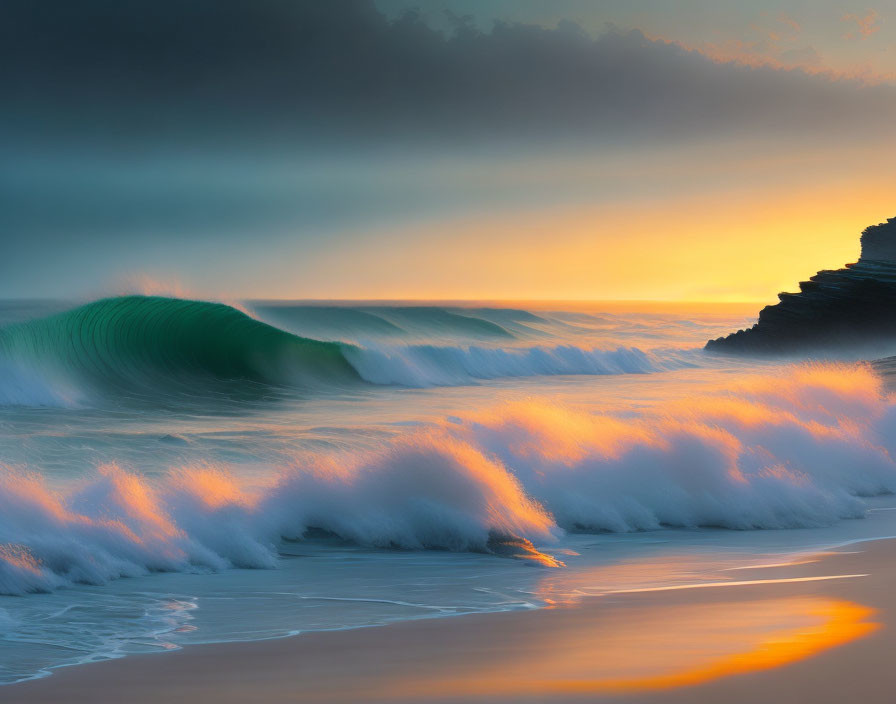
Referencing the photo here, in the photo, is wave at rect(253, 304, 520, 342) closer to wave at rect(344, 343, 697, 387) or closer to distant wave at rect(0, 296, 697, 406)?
wave at rect(344, 343, 697, 387)

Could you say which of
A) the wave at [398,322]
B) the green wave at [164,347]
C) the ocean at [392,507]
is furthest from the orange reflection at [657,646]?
the wave at [398,322]

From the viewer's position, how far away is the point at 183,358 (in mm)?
21047

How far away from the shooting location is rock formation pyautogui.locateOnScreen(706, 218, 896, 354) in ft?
118

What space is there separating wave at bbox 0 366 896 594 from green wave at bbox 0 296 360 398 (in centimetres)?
1090

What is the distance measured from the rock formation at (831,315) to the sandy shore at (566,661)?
32436mm

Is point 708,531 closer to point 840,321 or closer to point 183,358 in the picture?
point 183,358

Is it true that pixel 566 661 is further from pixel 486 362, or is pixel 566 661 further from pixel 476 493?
pixel 486 362

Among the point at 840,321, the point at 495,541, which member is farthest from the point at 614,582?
the point at 840,321

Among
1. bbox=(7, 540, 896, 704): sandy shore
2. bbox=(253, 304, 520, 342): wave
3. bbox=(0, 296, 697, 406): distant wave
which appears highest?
bbox=(253, 304, 520, 342): wave

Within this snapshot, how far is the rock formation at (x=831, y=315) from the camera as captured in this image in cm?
3584

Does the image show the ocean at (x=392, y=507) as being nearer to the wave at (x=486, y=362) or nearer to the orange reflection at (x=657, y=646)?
the orange reflection at (x=657, y=646)

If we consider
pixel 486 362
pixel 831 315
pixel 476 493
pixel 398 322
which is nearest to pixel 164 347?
pixel 486 362

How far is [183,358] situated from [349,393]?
3.62 m

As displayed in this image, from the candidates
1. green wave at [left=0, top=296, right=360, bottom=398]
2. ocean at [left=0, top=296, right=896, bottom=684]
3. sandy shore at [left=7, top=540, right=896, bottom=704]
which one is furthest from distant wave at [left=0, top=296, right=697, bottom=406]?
sandy shore at [left=7, top=540, right=896, bottom=704]
